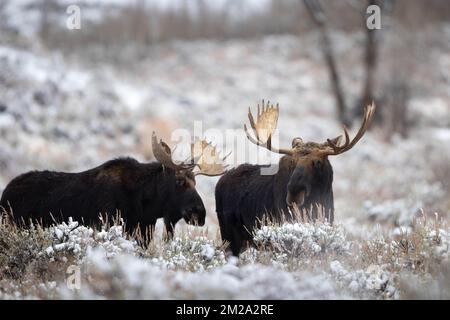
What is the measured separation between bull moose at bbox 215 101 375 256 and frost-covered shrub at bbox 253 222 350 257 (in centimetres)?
33

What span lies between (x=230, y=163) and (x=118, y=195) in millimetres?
9263

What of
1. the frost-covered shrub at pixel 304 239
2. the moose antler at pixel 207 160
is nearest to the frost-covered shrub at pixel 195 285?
the frost-covered shrub at pixel 304 239

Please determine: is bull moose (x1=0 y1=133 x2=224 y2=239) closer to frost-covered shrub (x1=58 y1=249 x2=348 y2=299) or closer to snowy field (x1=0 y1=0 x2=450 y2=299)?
snowy field (x1=0 y1=0 x2=450 y2=299)

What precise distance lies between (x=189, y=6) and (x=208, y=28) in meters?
4.74

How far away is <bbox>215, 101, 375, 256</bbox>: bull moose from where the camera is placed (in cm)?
888

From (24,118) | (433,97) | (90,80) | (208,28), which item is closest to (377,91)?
(433,97)

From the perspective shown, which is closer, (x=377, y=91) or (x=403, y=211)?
(x=403, y=211)

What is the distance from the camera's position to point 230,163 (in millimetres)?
Result: 18500

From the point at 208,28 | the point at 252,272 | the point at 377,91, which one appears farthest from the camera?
the point at 208,28

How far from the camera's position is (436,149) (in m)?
21.4

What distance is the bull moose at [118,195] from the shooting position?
927 centimetres

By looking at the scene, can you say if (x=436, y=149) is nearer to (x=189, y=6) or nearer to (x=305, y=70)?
(x=305, y=70)

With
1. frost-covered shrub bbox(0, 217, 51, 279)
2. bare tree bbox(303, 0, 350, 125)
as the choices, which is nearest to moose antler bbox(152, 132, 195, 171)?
frost-covered shrub bbox(0, 217, 51, 279)
